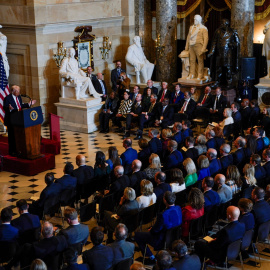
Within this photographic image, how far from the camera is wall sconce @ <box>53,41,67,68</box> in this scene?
17.6m

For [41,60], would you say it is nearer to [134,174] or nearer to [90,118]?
[90,118]

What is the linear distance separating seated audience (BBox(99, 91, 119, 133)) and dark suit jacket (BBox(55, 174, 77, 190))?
646 centimetres

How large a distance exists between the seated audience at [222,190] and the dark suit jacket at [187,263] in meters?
2.39

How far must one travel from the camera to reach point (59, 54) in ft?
57.8

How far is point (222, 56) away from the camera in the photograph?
17.6 metres

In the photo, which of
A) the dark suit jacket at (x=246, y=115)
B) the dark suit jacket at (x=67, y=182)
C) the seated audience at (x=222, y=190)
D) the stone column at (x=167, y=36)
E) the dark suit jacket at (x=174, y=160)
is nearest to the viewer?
the seated audience at (x=222, y=190)

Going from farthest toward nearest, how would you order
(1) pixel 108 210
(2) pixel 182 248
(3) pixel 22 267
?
1. (1) pixel 108 210
2. (3) pixel 22 267
3. (2) pixel 182 248

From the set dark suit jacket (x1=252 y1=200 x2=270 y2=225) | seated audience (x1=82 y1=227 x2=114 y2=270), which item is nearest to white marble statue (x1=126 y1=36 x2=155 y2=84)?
dark suit jacket (x1=252 y1=200 x2=270 y2=225)

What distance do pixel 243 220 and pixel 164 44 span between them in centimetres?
1208

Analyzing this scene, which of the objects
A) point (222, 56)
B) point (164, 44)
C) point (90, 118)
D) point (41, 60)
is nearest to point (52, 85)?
point (41, 60)

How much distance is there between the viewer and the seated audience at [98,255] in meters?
7.23

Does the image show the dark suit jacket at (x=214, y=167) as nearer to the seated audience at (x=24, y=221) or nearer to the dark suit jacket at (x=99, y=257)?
the seated audience at (x=24, y=221)

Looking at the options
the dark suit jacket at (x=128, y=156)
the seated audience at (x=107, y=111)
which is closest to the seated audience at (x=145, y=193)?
the dark suit jacket at (x=128, y=156)

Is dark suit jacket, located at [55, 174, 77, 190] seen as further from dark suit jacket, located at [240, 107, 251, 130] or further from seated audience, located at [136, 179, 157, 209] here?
dark suit jacket, located at [240, 107, 251, 130]
